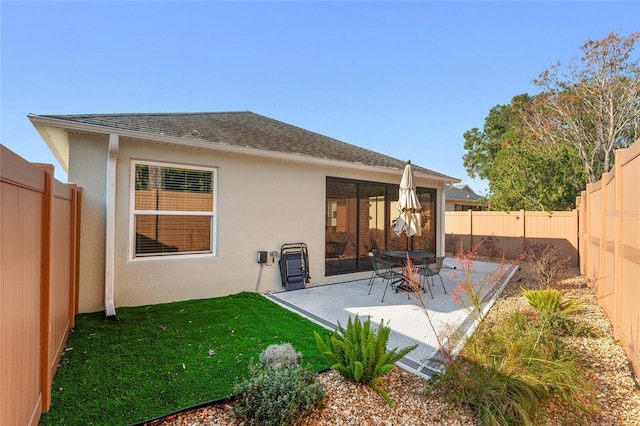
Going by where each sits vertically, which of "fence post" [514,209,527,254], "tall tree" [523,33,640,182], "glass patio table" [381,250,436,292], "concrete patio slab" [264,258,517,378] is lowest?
"concrete patio slab" [264,258,517,378]

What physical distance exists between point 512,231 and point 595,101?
28.7 feet

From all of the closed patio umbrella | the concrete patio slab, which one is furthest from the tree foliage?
the closed patio umbrella

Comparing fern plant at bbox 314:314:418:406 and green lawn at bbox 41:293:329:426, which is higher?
fern plant at bbox 314:314:418:406

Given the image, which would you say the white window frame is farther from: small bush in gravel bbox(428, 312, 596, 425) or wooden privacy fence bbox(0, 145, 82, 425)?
small bush in gravel bbox(428, 312, 596, 425)

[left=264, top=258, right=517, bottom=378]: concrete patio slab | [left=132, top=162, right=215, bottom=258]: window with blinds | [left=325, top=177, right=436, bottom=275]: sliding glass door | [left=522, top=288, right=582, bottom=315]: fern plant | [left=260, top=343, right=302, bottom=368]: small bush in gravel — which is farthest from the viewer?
[left=325, top=177, right=436, bottom=275]: sliding glass door

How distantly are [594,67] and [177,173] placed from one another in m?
19.6

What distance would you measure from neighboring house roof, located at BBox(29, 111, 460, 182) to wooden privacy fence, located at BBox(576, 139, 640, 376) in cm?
483

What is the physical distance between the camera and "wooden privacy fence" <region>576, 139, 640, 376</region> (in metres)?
3.61

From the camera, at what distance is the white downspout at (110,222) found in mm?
5004

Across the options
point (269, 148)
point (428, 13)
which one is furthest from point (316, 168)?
point (428, 13)

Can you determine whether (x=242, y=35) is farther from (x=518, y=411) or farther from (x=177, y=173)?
(x=518, y=411)

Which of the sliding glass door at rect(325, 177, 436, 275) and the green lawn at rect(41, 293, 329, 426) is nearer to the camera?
the green lawn at rect(41, 293, 329, 426)

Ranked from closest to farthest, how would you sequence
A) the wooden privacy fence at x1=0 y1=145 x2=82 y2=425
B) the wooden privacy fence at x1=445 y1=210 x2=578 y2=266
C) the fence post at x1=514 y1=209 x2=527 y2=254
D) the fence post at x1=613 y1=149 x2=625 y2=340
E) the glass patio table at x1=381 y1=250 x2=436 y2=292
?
the wooden privacy fence at x1=0 y1=145 x2=82 y2=425 < the fence post at x1=613 y1=149 x2=625 y2=340 < the glass patio table at x1=381 y1=250 x2=436 y2=292 < the wooden privacy fence at x1=445 y1=210 x2=578 y2=266 < the fence post at x1=514 y1=209 x2=527 y2=254

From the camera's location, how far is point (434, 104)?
534 inches
